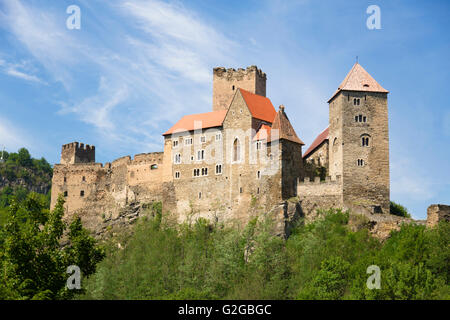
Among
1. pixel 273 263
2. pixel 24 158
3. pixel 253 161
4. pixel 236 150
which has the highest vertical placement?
pixel 24 158

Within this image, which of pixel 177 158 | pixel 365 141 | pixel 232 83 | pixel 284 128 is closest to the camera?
pixel 365 141

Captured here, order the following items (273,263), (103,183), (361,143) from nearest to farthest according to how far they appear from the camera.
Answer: (273,263), (361,143), (103,183)

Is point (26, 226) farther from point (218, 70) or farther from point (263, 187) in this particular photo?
point (218, 70)

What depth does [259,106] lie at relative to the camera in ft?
239

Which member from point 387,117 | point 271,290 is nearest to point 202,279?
point 271,290

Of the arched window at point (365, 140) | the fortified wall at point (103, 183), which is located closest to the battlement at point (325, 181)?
the arched window at point (365, 140)

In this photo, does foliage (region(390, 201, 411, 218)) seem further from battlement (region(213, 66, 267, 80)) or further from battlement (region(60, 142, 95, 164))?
battlement (region(60, 142, 95, 164))

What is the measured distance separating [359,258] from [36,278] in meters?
26.4

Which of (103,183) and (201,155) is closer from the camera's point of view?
(201,155)

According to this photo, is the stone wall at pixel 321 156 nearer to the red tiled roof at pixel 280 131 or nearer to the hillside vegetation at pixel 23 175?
the red tiled roof at pixel 280 131

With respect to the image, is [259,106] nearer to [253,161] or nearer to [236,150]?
[236,150]

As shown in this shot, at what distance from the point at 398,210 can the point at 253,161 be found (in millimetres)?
15501

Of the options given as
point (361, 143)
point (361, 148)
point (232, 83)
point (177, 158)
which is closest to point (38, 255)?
point (177, 158)

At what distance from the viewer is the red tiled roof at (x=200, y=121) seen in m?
74.5
